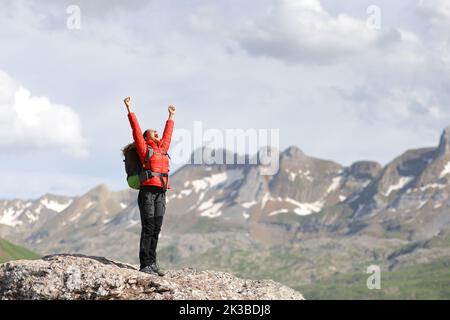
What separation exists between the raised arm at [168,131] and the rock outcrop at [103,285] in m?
3.95

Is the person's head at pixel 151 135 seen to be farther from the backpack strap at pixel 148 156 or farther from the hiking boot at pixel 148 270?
the hiking boot at pixel 148 270

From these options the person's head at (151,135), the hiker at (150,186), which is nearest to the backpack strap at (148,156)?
the hiker at (150,186)

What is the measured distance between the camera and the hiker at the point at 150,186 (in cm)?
2147

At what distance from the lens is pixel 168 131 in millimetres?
22375

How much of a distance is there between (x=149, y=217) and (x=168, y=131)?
2765 millimetres

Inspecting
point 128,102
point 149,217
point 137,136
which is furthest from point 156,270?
point 128,102

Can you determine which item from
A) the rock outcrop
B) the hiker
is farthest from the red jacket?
the rock outcrop

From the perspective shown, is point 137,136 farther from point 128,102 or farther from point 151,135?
point 128,102

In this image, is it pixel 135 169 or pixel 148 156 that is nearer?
pixel 148 156

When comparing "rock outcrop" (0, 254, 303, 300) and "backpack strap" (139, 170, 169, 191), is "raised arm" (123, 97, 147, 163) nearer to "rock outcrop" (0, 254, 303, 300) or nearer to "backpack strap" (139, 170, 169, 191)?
"backpack strap" (139, 170, 169, 191)

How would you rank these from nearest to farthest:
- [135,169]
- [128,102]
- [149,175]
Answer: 1. [149,175]
2. [128,102]
3. [135,169]

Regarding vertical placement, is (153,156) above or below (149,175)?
above

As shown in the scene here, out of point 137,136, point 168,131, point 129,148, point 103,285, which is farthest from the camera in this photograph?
point 168,131
